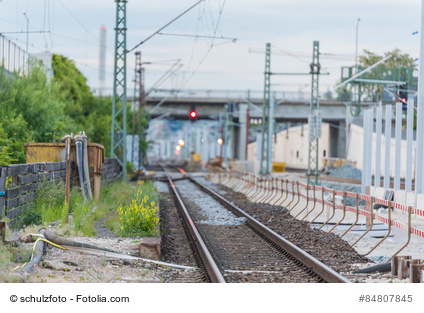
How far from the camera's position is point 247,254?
14.1m

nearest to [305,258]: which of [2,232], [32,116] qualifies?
[2,232]

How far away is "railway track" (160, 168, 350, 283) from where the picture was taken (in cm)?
1094

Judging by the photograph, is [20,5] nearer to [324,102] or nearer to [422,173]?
[422,173]

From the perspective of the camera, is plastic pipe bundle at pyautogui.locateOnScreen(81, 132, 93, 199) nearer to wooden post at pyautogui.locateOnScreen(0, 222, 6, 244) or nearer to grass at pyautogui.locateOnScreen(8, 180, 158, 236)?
grass at pyautogui.locateOnScreen(8, 180, 158, 236)

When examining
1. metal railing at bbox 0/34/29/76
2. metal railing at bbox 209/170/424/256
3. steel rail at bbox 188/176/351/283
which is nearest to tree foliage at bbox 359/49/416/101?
metal railing at bbox 209/170/424/256

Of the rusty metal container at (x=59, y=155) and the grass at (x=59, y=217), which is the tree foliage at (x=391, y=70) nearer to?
the rusty metal container at (x=59, y=155)

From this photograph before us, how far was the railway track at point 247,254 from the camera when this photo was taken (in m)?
10.9

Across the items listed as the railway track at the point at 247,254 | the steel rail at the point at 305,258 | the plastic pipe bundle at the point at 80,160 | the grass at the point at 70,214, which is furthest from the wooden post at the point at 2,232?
the plastic pipe bundle at the point at 80,160

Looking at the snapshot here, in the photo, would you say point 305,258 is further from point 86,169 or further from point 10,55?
point 10,55

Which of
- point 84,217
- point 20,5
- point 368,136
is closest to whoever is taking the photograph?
point 84,217

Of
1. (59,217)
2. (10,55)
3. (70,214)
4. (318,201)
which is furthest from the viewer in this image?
(10,55)
